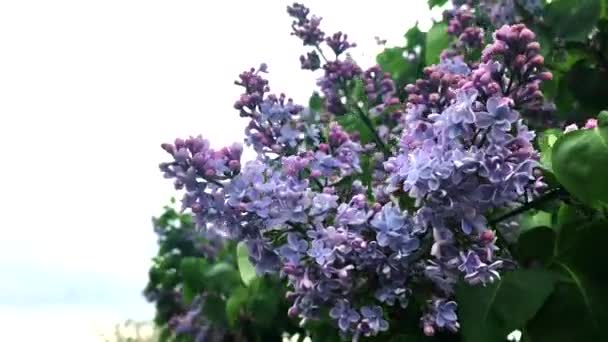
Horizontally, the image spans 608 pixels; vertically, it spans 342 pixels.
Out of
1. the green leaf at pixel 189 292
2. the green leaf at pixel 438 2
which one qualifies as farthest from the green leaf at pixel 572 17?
the green leaf at pixel 189 292

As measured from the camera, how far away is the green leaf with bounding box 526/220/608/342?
1.33 metres

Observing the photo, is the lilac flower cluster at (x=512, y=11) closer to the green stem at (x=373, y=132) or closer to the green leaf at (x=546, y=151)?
the green stem at (x=373, y=132)

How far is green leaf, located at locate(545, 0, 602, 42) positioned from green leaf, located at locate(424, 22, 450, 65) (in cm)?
23

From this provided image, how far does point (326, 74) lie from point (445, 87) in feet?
2.23

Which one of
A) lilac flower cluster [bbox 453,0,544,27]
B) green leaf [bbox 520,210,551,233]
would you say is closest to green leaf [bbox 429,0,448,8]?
lilac flower cluster [bbox 453,0,544,27]

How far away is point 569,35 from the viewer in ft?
6.86

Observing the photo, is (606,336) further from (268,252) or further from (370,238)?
(268,252)

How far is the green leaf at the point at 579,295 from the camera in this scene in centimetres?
133

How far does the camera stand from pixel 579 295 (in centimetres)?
133

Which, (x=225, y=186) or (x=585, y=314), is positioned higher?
(x=225, y=186)

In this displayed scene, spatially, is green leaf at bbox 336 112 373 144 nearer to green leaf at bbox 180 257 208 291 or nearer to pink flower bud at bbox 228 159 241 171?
pink flower bud at bbox 228 159 241 171

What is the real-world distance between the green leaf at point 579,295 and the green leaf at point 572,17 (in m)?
0.81

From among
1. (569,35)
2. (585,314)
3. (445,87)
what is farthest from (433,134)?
(569,35)

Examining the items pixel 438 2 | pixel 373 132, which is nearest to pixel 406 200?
pixel 373 132
